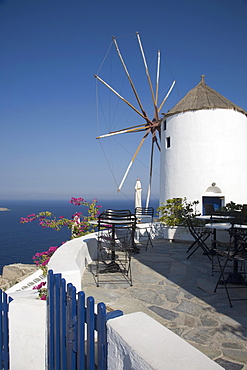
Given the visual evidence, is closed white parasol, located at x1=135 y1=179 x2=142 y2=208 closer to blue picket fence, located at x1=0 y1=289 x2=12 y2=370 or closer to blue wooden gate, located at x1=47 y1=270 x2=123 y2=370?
blue picket fence, located at x1=0 y1=289 x2=12 y2=370

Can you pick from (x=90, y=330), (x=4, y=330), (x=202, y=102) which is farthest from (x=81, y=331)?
(x=202, y=102)

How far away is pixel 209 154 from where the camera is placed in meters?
9.96

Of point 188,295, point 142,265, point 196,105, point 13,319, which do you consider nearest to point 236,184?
point 196,105

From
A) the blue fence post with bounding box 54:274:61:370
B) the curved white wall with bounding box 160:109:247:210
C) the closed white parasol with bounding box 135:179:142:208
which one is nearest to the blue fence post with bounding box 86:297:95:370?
the blue fence post with bounding box 54:274:61:370

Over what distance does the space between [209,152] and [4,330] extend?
29.1ft

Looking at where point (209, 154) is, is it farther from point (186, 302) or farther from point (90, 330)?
point (90, 330)

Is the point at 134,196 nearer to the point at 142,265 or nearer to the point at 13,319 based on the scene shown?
the point at 142,265

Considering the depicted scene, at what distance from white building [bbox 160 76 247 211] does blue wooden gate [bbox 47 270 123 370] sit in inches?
339

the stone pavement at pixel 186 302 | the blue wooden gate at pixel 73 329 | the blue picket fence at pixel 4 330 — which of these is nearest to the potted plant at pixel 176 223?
the stone pavement at pixel 186 302

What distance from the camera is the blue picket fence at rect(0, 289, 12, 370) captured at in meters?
2.83

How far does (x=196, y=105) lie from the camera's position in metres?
10.5

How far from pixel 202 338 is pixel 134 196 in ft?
34.1

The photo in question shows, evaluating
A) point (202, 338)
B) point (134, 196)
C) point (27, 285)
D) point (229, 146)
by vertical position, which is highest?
point (229, 146)

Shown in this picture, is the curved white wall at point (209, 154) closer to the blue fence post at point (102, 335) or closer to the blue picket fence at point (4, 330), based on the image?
the blue picket fence at point (4, 330)
